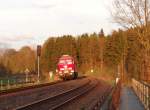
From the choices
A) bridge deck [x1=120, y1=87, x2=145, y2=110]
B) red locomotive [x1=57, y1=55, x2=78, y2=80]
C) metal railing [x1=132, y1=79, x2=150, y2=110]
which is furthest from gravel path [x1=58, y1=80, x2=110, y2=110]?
red locomotive [x1=57, y1=55, x2=78, y2=80]

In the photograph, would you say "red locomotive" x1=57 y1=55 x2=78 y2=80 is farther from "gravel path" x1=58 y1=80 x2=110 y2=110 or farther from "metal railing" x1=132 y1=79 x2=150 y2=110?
"metal railing" x1=132 y1=79 x2=150 y2=110

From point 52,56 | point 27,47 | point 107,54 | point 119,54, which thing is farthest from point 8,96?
point 27,47

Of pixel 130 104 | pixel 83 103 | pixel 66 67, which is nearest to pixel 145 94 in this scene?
pixel 130 104

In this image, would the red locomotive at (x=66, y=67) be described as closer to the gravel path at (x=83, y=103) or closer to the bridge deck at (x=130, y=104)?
the gravel path at (x=83, y=103)

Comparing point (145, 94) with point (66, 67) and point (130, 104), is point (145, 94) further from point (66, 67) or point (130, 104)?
point (66, 67)

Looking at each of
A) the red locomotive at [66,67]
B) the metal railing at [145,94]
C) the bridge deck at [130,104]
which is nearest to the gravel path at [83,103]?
the bridge deck at [130,104]

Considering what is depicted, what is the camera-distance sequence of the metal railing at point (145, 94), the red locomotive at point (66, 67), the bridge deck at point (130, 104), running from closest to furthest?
the metal railing at point (145, 94)
the bridge deck at point (130, 104)
the red locomotive at point (66, 67)

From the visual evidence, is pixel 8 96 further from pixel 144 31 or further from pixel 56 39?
pixel 56 39

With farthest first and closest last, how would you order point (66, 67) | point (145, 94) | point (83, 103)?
1. point (66, 67)
2. point (83, 103)
3. point (145, 94)

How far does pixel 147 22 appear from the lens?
3109cm

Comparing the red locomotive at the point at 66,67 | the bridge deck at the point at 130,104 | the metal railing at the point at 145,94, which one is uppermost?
the red locomotive at the point at 66,67

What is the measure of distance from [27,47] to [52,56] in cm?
4926

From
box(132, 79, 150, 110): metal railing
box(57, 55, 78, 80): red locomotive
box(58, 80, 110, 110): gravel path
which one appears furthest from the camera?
box(57, 55, 78, 80): red locomotive

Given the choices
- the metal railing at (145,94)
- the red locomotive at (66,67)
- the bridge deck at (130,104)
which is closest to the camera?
the metal railing at (145,94)
